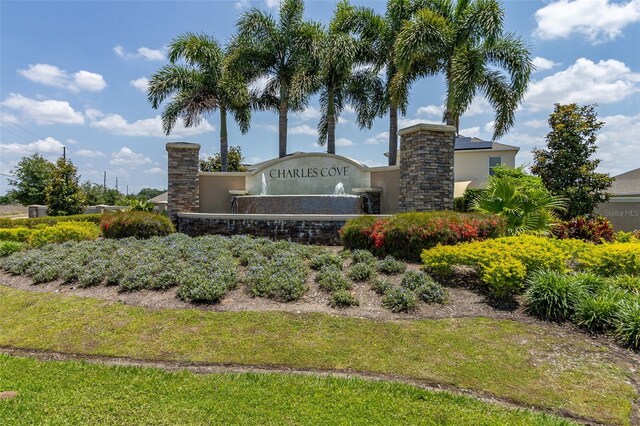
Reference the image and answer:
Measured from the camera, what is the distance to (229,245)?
9.00 metres

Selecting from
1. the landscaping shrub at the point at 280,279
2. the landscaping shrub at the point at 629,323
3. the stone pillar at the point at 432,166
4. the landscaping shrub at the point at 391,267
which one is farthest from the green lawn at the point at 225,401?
the stone pillar at the point at 432,166

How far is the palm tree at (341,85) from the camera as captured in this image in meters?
17.0

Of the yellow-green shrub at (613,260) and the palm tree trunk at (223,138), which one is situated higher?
the palm tree trunk at (223,138)

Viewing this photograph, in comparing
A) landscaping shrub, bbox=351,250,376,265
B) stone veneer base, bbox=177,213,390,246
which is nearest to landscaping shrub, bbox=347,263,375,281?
landscaping shrub, bbox=351,250,376,265

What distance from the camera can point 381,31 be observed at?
17734 mm

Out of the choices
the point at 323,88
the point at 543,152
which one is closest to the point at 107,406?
the point at 543,152

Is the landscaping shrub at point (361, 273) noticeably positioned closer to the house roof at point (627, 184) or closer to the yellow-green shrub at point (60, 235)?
the yellow-green shrub at point (60, 235)

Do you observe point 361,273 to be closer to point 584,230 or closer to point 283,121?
point 584,230

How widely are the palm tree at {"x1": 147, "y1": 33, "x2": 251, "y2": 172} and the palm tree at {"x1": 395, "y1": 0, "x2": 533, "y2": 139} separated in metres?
9.12

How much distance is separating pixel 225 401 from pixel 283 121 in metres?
18.0

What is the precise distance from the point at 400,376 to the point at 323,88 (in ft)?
57.6

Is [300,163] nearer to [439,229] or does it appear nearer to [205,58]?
[205,58]

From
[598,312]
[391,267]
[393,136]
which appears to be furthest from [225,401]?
[393,136]

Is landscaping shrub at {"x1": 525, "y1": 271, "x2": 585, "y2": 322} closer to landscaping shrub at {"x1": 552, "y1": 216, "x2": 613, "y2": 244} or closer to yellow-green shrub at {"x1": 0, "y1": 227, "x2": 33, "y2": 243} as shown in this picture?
landscaping shrub at {"x1": 552, "y1": 216, "x2": 613, "y2": 244}
